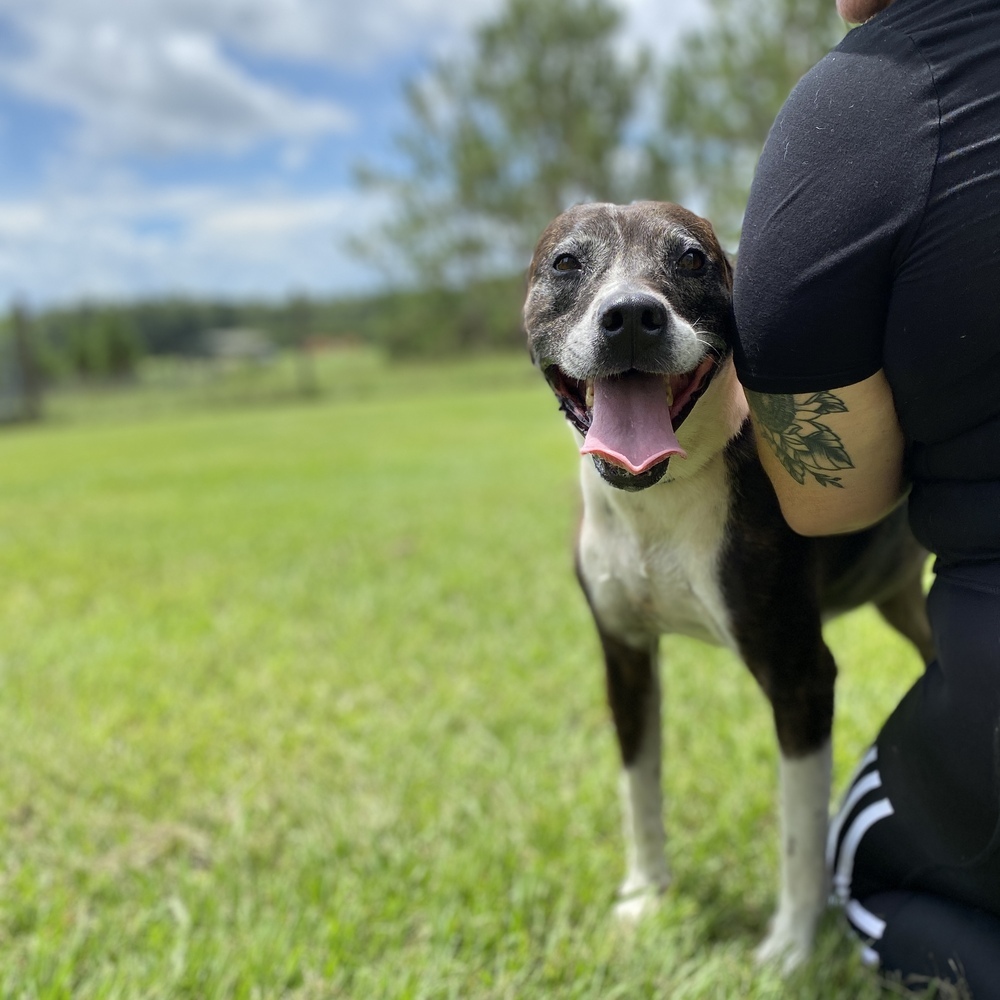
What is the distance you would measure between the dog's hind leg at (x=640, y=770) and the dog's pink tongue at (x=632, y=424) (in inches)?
29.2

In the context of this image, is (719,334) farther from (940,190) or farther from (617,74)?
(617,74)

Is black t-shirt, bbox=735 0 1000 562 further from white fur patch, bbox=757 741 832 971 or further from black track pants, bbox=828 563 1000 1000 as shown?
white fur patch, bbox=757 741 832 971

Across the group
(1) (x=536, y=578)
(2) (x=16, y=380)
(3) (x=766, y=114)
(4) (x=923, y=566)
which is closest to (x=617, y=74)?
(3) (x=766, y=114)

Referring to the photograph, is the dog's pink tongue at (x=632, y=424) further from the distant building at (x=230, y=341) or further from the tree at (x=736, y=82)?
the distant building at (x=230, y=341)

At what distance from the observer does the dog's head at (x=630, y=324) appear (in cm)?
170

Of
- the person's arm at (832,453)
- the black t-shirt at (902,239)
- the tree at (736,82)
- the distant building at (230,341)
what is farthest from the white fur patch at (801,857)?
the distant building at (230,341)

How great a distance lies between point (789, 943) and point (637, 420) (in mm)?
1295

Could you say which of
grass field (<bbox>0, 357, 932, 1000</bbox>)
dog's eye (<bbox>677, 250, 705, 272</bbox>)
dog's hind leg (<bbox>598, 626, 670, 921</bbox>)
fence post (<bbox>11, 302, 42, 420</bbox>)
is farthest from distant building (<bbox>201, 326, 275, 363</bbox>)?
dog's eye (<bbox>677, 250, 705, 272</bbox>)

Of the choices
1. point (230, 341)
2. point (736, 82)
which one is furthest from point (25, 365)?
point (230, 341)

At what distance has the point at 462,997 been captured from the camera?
201cm

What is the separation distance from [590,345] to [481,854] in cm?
152

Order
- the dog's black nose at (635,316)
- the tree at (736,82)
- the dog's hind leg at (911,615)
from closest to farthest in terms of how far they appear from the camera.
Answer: the dog's black nose at (635,316)
the dog's hind leg at (911,615)
the tree at (736,82)

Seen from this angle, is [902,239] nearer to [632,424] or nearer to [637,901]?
[632,424]

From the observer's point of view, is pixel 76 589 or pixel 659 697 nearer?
pixel 659 697
